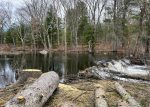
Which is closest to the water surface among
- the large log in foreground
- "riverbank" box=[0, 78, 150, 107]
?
"riverbank" box=[0, 78, 150, 107]

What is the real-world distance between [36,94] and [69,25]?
62039 mm

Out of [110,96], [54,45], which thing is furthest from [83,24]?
[110,96]

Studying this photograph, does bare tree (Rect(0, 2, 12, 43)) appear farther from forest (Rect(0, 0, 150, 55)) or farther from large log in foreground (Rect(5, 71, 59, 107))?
large log in foreground (Rect(5, 71, 59, 107))

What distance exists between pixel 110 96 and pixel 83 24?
57392mm

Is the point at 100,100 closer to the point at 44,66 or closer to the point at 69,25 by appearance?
the point at 44,66

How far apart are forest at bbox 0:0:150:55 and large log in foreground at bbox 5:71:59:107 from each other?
101 feet

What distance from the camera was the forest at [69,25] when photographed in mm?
49987

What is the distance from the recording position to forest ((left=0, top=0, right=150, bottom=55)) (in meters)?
50.0

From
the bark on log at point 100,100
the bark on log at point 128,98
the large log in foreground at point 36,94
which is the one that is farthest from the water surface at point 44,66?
the bark on log at point 100,100

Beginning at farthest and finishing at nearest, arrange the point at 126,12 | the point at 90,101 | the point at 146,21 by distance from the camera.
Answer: the point at 126,12 → the point at 146,21 → the point at 90,101

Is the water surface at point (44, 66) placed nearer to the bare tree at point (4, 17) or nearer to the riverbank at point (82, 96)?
the riverbank at point (82, 96)

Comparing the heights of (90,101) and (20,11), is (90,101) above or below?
below

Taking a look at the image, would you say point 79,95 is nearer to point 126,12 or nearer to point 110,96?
point 110,96

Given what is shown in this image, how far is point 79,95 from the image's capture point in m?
9.52
